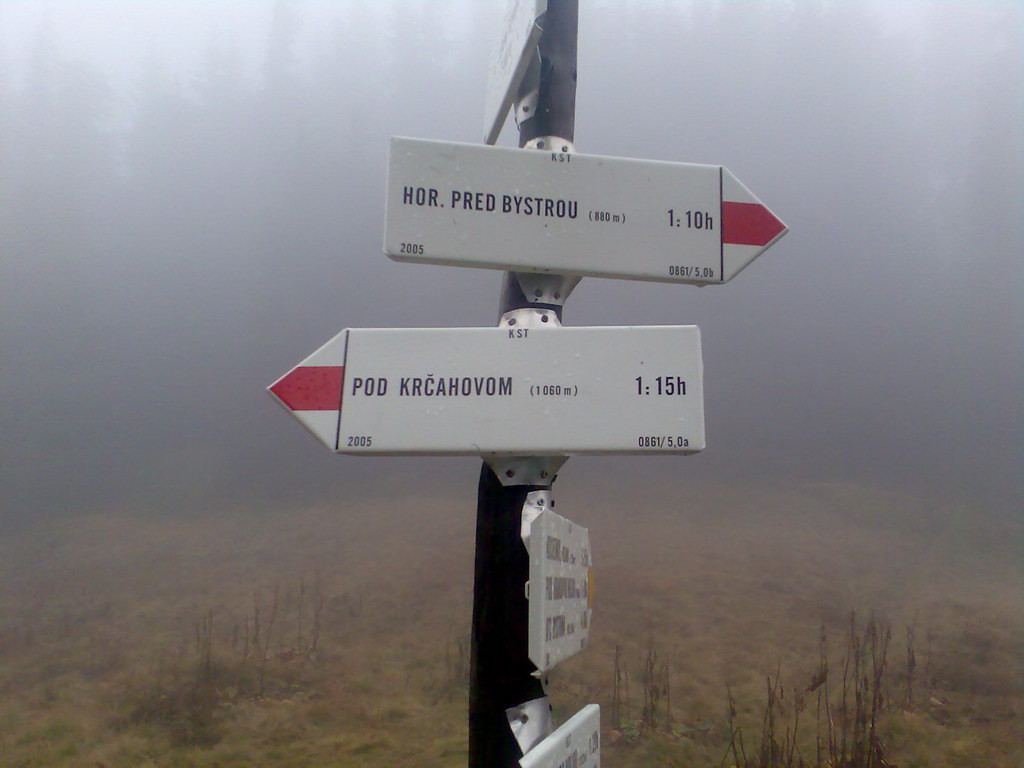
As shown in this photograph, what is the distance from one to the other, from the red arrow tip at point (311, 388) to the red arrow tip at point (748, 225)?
23.2 inches

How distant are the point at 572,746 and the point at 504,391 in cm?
47

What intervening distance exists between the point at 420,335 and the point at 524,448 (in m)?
0.20

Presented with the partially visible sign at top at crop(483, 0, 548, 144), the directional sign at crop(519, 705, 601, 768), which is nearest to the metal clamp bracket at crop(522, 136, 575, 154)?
the partially visible sign at top at crop(483, 0, 548, 144)

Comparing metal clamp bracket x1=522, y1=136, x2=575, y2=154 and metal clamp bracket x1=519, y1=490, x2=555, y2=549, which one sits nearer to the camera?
metal clamp bracket x1=519, y1=490, x2=555, y2=549

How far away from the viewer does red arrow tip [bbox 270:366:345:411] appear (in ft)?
2.34

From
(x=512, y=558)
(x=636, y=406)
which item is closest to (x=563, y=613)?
(x=512, y=558)

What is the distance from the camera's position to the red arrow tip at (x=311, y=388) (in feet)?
2.34

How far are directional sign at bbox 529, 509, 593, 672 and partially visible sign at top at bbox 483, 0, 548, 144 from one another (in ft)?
2.22

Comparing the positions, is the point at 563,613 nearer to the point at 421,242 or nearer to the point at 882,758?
the point at 421,242

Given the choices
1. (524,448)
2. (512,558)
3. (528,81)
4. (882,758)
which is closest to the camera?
(524,448)

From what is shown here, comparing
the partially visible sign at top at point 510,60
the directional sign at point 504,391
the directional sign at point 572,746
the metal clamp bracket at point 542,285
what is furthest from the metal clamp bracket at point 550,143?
the directional sign at point 572,746

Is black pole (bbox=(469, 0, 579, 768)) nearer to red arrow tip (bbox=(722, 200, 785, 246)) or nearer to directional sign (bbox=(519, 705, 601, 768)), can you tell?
directional sign (bbox=(519, 705, 601, 768))

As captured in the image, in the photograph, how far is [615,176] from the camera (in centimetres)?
80

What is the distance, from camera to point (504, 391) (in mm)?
703
